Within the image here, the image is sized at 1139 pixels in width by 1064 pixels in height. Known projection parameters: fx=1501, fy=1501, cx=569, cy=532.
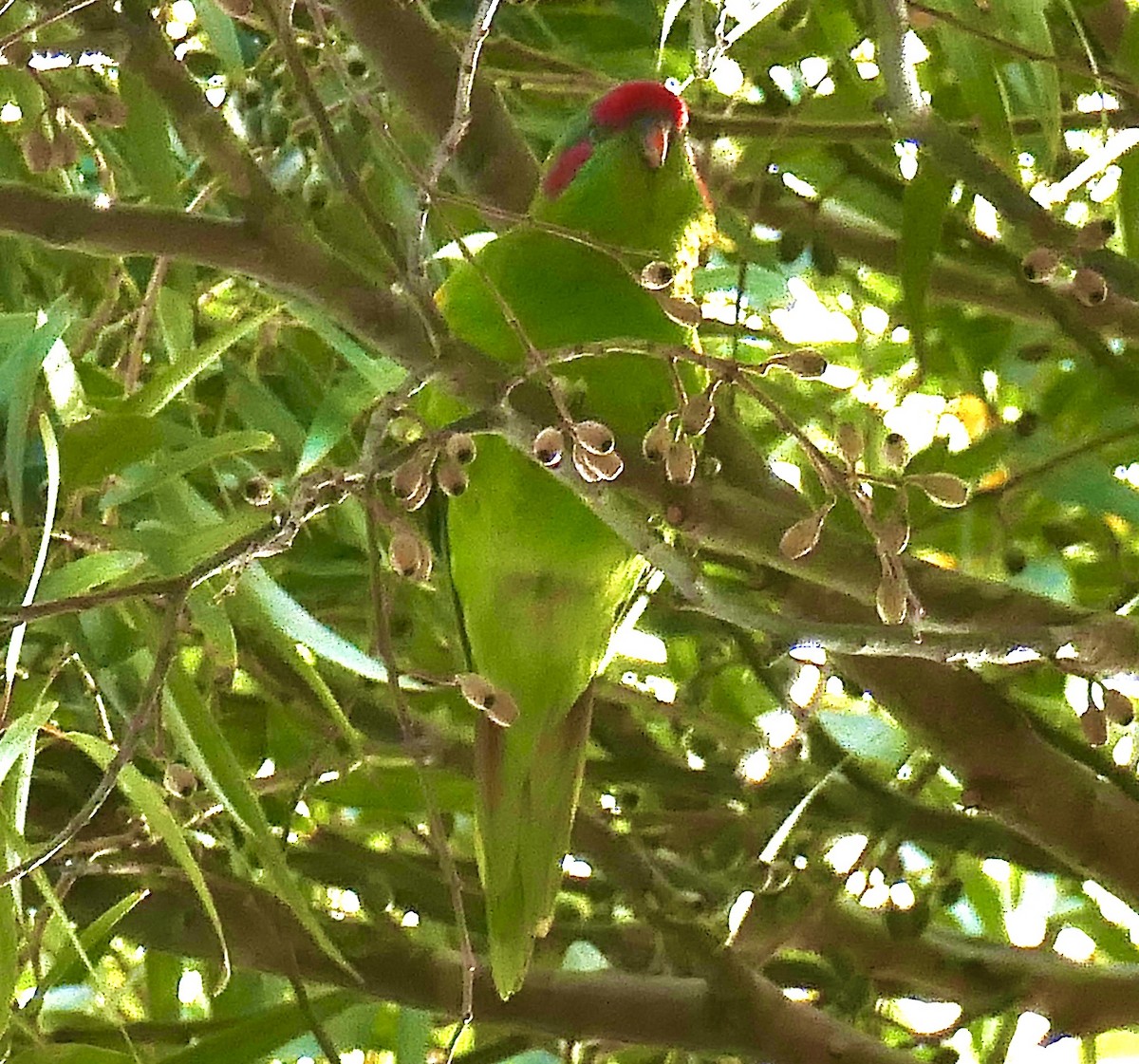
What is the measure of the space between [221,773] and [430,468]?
203 mm

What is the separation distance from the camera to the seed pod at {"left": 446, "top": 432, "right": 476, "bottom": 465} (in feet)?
1.86

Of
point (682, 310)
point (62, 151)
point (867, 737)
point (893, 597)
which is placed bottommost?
point (867, 737)

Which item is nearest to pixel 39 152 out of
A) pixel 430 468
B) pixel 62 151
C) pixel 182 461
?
pixel 62 151

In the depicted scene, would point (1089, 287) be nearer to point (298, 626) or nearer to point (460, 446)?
point (460, 446)

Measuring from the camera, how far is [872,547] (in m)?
0.65

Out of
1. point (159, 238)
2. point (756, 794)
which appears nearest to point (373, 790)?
point (756, 794)

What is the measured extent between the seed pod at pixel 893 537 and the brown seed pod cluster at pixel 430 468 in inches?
6.3

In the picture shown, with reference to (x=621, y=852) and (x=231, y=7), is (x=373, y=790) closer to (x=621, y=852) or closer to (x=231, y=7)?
(x=621, y=852)

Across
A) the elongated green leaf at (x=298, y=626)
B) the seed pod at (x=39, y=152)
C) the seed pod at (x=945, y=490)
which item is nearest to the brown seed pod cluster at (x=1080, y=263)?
the seed pod at (x=945, y=490)

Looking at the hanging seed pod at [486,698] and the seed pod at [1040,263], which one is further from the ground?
the seed pod at [1040,263]

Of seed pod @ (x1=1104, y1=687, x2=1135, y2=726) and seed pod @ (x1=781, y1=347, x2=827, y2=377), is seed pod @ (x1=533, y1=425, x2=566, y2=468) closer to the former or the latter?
seed pod @ (x1=781, y1=347, x2=827, y2=377)

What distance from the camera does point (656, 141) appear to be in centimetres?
102

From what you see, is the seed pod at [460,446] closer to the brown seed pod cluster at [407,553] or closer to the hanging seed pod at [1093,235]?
the brown seed pod cluster at [407,553]

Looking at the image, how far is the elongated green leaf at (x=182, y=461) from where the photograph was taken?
0.69 metres
